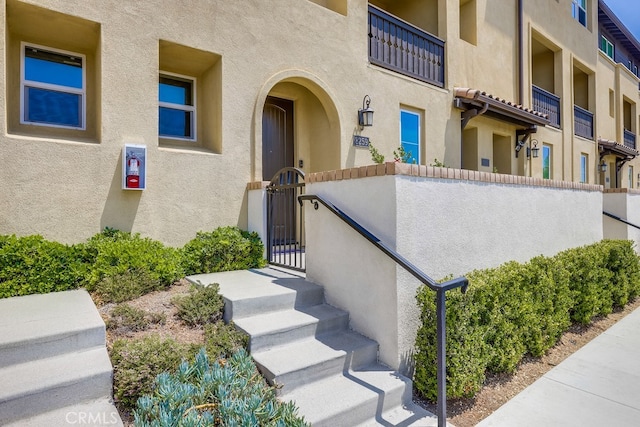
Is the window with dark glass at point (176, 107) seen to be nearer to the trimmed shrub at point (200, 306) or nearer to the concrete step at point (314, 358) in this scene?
the trimmed shrub at point (200, 306)

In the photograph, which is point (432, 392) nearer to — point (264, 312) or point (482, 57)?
point (264, 312)

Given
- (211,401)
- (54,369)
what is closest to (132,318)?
(54,369)

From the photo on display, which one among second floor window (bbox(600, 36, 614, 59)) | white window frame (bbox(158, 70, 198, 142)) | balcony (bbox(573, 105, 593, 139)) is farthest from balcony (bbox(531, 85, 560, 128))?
white window frame (bbox(158, 70, 198, 142))

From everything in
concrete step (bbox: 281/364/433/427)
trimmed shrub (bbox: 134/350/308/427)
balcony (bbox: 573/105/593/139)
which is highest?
balcony (bbox: 573/105/593/139)

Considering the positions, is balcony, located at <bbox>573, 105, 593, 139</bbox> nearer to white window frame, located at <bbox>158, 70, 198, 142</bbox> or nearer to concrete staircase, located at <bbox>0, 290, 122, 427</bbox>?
white window frame, located at <bbox>158, 70, 198, 142</bbox>

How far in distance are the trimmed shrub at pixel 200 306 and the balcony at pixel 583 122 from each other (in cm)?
1638

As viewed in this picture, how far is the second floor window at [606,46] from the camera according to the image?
61.7 ft

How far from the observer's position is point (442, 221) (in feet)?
13.6

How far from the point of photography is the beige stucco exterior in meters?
4.80

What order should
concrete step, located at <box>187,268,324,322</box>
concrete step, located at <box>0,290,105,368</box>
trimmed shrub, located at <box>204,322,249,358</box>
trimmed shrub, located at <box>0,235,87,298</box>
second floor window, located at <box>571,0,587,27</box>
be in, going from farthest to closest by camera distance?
second floor window, located at <box>571,0,587,27</box> → trimmed shrub, located at <box>0,235,87,298</box> → concrete step, located at <box>187,268,324,322</box> → trimmed shrub, located at <box>204,322,249,358</box> → concrete step, located at <box>0,290,105,368</box>

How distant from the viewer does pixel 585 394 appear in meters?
3.75

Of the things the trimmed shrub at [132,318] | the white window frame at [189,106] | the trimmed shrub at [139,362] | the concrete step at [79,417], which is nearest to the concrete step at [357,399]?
the trimmed shrub at [139,362]

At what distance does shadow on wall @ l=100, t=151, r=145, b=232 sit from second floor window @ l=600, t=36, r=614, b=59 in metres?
23.2

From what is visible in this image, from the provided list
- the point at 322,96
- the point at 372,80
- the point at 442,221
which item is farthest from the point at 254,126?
the point at 442,221
